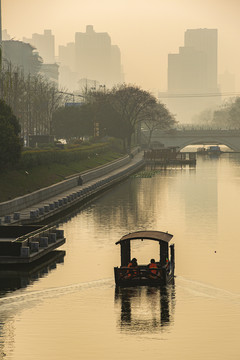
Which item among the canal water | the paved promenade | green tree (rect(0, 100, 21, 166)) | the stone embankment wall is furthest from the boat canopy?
green tree (rect(0, 100, 21, 166))

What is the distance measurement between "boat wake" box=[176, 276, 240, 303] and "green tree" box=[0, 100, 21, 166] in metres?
37.3

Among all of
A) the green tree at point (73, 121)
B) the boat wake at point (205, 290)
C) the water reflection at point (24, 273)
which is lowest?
the boat wake at point (205, 290)

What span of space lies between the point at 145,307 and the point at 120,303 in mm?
1518

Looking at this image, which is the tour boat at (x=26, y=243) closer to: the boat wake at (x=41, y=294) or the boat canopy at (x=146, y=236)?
the boat wake at (x=41, y=294)

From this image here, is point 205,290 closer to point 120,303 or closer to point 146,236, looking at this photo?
point 146,236

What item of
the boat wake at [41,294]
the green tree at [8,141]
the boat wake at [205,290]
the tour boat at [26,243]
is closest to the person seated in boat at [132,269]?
the boat wake at [41,294]

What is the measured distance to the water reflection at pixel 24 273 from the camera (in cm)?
4356

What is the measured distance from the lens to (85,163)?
415 feet

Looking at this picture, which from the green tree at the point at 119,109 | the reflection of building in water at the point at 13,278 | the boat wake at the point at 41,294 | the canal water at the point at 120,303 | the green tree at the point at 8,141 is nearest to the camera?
the canal water at the point at 120,303

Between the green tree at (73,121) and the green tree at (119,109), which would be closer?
the green tree at (73,121)

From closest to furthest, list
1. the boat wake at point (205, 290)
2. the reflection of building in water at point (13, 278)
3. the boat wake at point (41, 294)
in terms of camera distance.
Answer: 1. the reflection of building in water at point (13, 278)
2. the boat wake at point (41, 294)
3. the boat wake at point (205, 290)

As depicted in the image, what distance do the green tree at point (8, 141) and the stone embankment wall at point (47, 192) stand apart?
4385 millimetres

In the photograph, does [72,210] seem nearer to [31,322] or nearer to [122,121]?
[31,322]

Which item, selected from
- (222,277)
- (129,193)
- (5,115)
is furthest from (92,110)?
(222,277)
